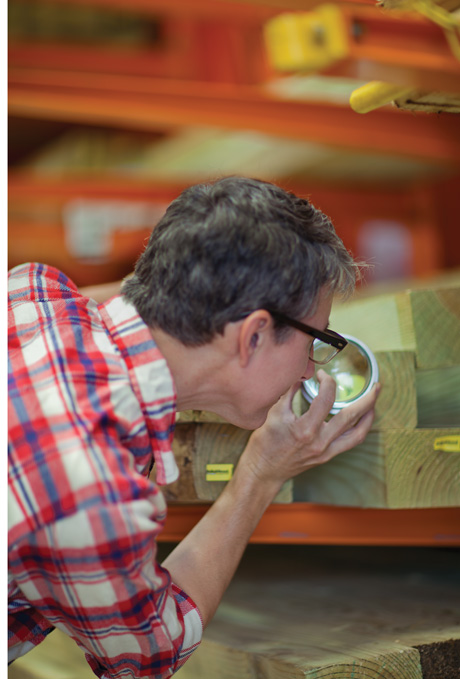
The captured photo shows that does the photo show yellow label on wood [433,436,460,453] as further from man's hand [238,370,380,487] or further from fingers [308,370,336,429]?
fingers [308,370,336,429]

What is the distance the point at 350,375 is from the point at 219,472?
39cm

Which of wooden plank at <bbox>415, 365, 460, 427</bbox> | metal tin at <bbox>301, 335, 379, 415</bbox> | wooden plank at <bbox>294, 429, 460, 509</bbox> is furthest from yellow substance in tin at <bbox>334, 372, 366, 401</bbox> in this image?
wooden plank at <bbox>415, 365, 460, 427</bbox>

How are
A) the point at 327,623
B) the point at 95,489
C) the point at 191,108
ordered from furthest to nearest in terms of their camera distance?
the point at 191,108 < the point at 327,623 < the point at 95,489

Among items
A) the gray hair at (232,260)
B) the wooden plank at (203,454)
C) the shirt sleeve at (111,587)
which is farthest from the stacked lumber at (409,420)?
the shirt sleeve at (111,587)

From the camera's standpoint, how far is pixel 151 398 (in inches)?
53.0

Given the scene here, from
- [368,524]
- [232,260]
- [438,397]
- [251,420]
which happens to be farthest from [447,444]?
[232,260]

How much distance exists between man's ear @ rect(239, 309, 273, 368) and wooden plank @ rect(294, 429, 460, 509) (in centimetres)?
48

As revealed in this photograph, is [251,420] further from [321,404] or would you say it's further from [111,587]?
[111,587]

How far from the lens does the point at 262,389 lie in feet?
4.92

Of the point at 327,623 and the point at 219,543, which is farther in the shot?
the point at 327,623

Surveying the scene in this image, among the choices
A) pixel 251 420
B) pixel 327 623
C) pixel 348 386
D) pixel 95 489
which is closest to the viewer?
pixel 95 489

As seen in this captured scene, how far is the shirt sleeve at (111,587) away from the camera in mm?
1200

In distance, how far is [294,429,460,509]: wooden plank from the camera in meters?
1.75

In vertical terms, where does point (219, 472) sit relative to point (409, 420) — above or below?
below
